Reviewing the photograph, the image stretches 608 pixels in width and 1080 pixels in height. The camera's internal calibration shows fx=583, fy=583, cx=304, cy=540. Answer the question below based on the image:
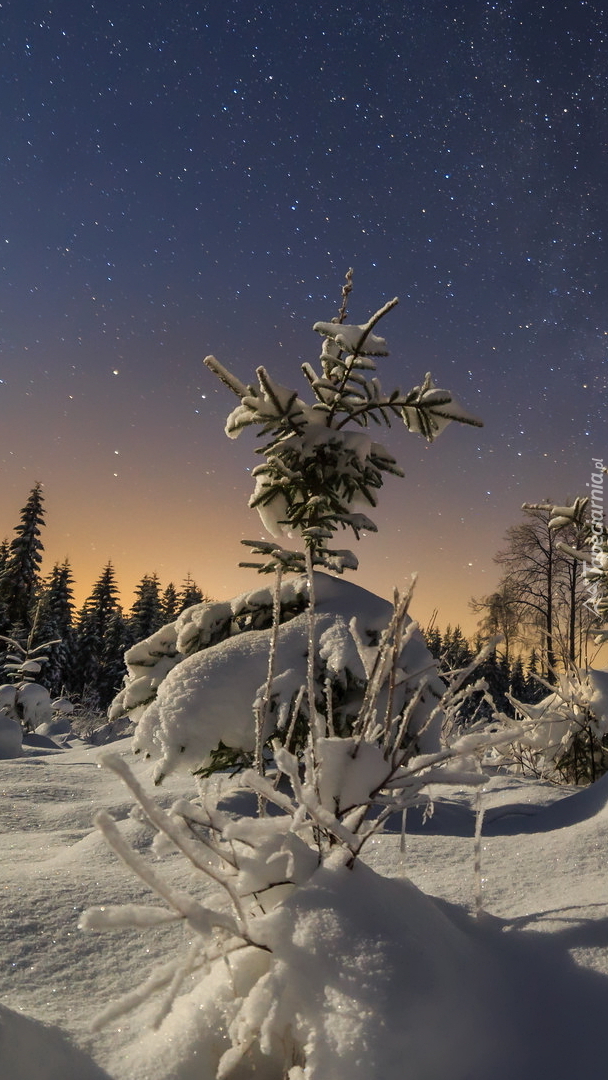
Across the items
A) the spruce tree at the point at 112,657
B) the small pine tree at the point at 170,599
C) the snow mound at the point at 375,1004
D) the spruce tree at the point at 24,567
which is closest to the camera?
the snow mound at the point at 375,1004

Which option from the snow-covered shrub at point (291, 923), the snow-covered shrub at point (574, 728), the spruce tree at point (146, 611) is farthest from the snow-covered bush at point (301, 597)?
the spruce tree at point (146, 611)

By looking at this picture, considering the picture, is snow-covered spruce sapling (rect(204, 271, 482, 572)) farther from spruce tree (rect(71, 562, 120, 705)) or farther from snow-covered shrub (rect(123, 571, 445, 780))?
spruce tree (rect(71, 562, 120, 705))

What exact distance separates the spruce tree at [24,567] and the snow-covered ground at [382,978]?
122 feet

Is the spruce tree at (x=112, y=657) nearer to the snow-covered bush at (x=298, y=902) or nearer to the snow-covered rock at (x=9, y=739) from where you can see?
the snow-covered rock at (x=9, y=739)

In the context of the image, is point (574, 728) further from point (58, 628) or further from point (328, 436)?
point (58, 628)

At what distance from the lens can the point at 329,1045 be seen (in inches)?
34.8

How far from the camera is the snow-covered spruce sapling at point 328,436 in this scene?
13.3 ft

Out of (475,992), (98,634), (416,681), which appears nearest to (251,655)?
(416,681)

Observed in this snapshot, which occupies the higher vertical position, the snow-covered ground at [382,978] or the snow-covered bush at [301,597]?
the snow-covered bush at [301,597]

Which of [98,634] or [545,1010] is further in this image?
[98,634]

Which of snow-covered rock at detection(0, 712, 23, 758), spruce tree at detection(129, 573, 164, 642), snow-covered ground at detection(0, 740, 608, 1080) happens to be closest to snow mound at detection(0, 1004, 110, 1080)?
snow-covered ground at detection(0, 740, 608, 1080)

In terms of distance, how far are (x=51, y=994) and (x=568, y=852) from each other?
1.47m

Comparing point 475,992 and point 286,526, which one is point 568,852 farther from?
point 286,526

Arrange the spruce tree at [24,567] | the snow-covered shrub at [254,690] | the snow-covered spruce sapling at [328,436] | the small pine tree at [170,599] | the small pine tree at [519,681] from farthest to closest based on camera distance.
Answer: the small pine tree at [170,599] < the small pine tree at [519,681] < the spruce tree at [24,567] < the snow-covered spruce sapling at [328,436] < the snow-covered shrub at [254,690]
